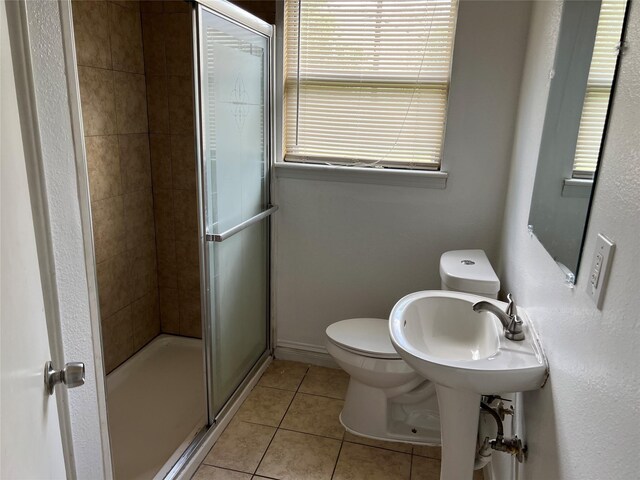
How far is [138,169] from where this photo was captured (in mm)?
2641

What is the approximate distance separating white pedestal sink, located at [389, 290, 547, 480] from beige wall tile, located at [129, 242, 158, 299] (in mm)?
1723

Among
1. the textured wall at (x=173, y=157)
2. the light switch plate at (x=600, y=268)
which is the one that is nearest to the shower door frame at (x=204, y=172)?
the textured wall at (x=173, y=157)

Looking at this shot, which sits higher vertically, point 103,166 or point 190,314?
point 103,166

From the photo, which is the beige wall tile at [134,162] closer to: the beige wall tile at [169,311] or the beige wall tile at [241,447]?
the beige wall tile at [169,311]

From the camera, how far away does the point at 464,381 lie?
120 cm

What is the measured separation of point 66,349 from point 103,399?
0.24m

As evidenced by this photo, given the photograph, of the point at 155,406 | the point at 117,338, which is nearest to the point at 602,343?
the point at 155,406

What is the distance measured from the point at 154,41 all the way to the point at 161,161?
0.65 m

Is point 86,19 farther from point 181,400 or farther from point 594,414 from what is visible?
point 594,414

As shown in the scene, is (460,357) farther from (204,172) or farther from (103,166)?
(103,166)

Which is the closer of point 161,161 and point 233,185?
point 233,185

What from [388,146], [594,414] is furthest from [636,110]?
[388,146]

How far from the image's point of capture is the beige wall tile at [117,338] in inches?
99.5

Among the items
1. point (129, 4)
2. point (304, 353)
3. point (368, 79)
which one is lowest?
point (304, 353)
